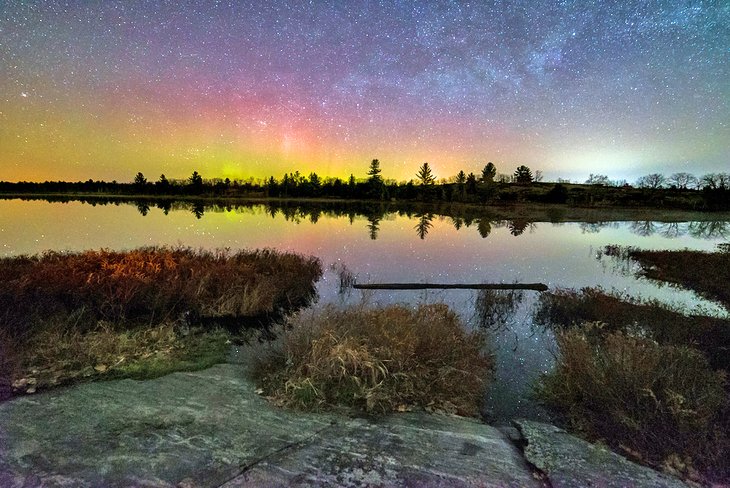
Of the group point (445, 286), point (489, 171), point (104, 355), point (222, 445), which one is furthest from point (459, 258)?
point (489, 171)

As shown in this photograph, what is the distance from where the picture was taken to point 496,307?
16.1 m

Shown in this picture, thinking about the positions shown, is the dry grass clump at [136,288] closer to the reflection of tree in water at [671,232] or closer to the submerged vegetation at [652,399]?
the submerged vegetation at [652,399]

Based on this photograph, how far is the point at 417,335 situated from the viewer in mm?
9523

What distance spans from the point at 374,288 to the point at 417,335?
9869 millimetres

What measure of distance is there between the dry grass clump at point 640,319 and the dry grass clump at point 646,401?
254 cm

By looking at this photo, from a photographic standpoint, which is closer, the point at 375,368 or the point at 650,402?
the point at 650,402

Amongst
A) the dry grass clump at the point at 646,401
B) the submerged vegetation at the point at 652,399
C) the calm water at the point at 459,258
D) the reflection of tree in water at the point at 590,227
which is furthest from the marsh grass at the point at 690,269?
the reflection of tree in water at the point at 590,227

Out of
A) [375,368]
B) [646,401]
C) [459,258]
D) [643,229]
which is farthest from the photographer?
[643,229]

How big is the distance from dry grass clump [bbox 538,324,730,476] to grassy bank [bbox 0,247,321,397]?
812 cm

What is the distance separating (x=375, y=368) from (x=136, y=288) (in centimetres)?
940

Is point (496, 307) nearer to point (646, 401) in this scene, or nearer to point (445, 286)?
point (445, 286)

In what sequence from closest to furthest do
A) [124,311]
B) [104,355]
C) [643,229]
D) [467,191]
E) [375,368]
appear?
1. [375,368]
2. [104,355]
3. [124,311]
4. [643,229]
5. [467,191]

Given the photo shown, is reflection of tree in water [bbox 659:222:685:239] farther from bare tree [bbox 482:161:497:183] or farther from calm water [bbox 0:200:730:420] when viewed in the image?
bare tree [bbox 482:161:497:183]

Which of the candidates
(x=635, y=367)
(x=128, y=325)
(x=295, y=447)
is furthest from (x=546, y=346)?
(x=128, y=325)
